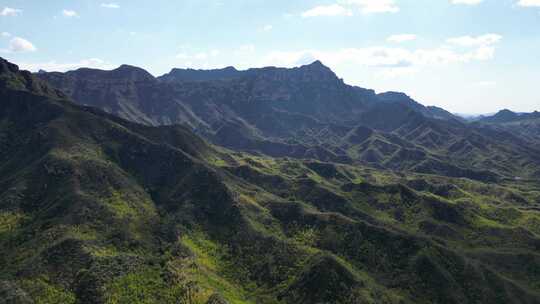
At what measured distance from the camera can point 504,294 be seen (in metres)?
164

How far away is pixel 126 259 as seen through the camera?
151750 millimetres

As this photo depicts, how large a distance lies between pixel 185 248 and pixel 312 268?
49322 mm

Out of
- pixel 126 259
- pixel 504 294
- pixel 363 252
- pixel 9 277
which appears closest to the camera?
pixel 9 277

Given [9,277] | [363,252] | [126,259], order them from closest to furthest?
[9,277] < [126,259] < [363,252]

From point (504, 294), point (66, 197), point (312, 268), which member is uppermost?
point (66, 197)

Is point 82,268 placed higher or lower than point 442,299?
higher

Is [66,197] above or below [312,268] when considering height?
above

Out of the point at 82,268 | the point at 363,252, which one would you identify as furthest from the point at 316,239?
the point at 82,268

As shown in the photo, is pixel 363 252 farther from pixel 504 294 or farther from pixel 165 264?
pixel 165 264

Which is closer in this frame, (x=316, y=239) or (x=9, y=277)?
(x=9, y=277)

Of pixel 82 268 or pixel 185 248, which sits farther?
pixel 185 248

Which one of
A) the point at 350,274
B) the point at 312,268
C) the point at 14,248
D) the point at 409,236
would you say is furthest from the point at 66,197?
the point at 409,236

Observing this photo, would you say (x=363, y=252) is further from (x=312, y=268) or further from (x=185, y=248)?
(x=185, y=248)

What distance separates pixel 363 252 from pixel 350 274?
28728 millimetres
